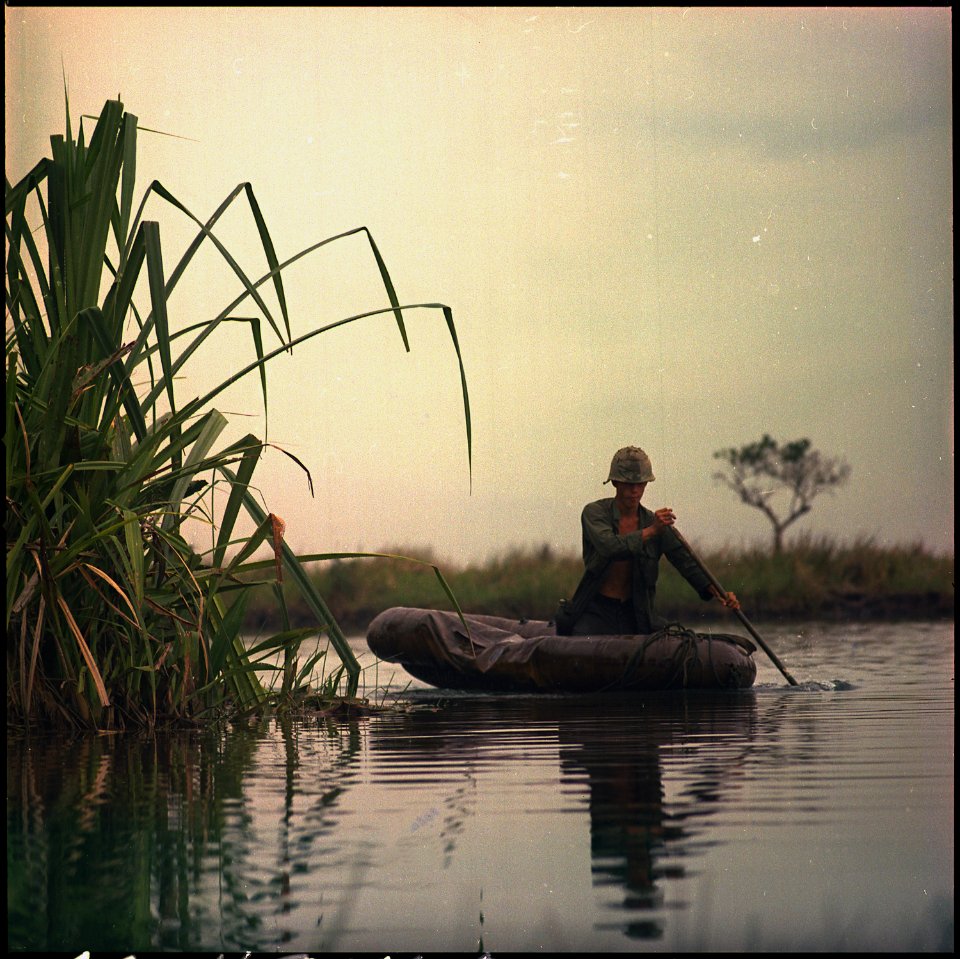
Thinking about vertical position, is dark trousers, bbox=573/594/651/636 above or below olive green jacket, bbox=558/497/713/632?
below

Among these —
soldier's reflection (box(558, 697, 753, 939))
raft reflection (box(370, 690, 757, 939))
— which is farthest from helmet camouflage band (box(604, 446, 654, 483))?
soldier's reflection (box(558, 697, 753, 939))

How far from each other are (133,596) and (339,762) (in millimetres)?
948

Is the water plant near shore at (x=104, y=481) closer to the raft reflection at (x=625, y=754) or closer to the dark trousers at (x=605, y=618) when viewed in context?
the raft reflection at (x=625, y=754)

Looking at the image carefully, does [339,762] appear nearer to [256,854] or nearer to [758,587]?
[256,854]

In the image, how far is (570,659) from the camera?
9430 mm

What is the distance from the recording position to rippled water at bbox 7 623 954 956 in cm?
327

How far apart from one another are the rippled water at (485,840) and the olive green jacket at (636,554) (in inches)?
106

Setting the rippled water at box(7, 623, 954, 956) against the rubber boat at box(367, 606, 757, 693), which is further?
the rubber boat at box(367, 606, 757, 693)

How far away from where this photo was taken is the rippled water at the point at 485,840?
10.7 feet

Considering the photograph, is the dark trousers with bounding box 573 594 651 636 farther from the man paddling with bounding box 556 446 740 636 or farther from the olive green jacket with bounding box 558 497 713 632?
the olive green jacket with bounding box 558 497 713 632

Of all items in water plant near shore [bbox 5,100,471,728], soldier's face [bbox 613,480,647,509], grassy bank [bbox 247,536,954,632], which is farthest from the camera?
grassy bank [bbox 247,536,954,632]

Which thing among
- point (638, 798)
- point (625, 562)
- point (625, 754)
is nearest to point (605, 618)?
point (625, 562)

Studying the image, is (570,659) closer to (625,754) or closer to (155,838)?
(625,754)

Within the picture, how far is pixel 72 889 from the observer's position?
11.8 ft
